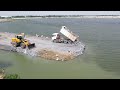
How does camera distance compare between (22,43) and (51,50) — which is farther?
(22,43)

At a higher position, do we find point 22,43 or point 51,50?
point 22,43

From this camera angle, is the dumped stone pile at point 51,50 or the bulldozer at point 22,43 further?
the bulldozer at point 22,43

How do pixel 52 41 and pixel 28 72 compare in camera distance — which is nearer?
pixel 28 72

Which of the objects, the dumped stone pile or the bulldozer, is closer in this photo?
the dumped stone pile

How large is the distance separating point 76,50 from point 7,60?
6.32 meters

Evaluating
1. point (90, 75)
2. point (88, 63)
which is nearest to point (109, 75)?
point (90, 75)
